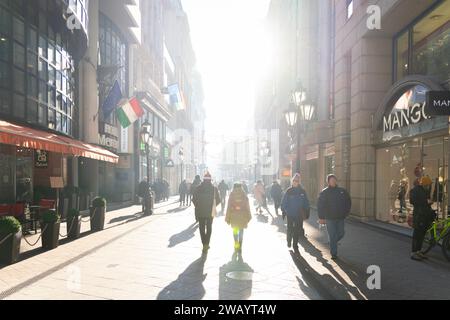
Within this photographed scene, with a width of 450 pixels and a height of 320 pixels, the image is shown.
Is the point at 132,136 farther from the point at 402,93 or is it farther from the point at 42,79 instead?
the point at 402,93

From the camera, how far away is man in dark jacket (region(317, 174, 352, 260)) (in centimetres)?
912

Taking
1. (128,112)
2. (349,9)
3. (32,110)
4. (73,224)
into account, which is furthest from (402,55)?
(128,112)

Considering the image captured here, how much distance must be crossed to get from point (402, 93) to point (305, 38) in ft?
54.6

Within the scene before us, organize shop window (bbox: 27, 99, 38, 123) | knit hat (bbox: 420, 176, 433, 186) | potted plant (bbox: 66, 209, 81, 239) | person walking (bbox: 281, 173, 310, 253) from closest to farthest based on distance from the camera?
person walking (bbox: 281, 173, 310, 253) < knit hat (bbox: 420, 176, 433, 186) < potted plant (bbox: 66, 209, 81, 239) < shop window (bbox: 27, 99, 38, 123)

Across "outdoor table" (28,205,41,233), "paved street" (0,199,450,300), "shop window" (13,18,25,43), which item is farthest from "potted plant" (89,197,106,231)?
"shop window" (13,18,25,43)

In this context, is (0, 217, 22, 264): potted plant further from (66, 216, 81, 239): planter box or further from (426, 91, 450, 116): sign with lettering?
(426, 91, 450, 116): sign with lettering

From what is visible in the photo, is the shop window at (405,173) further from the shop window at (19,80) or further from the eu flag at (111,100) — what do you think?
the eu flag at (111,100)

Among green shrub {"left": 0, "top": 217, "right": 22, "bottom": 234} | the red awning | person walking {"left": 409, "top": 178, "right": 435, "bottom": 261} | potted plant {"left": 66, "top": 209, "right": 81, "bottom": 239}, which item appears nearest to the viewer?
green shrub {"left": 0, "top": 217, "right": 22, "bottom": 234}

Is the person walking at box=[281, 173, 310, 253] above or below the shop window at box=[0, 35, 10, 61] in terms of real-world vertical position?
below

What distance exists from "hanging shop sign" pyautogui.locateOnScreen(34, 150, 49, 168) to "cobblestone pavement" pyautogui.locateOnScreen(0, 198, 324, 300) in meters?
7.15

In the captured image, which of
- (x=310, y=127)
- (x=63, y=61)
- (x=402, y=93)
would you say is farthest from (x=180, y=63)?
(x=402, y=93)

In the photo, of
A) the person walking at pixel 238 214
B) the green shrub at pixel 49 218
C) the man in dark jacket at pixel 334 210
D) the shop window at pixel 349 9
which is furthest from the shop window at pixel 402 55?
the green shrub at pixel 49 218

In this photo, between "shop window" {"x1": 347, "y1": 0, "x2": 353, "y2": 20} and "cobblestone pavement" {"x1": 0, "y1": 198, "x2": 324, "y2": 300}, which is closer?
"cobblestone pavement" {"x1": 0, "y1": 198, "x2": 324, "y2": 300}

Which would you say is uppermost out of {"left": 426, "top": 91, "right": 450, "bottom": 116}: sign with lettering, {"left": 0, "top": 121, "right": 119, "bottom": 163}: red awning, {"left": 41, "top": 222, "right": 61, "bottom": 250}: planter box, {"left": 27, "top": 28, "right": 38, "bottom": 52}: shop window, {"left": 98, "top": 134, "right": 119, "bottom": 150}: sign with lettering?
{"left": 27, "top": 28, "right": 38, "bottom": 52}: shop window
